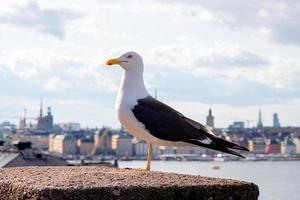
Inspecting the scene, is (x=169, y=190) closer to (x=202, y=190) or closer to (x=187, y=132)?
(x=202, y=190)

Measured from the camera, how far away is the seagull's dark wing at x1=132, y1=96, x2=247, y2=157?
20.9 feet

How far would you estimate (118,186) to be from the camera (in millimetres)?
4863

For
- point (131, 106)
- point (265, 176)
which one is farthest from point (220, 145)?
point (265, 176)

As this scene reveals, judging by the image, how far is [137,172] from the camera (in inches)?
227

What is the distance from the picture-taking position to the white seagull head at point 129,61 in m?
6.54

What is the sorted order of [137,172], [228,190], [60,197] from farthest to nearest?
[137,172], [228,190], [60,197]

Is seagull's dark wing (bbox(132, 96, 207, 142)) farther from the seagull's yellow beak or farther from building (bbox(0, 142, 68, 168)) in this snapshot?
building (bbox(0, 142, 68, 168))

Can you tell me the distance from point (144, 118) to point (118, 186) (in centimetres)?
163

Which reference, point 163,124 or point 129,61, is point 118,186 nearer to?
point 163,124

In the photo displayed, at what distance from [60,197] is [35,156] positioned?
3153 cm

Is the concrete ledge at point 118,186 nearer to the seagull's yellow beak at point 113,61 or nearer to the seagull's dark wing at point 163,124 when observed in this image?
the seagull's dark wing at point 163,124

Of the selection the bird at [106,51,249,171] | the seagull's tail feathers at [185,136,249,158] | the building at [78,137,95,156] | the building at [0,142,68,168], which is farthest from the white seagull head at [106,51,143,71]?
the building at [78,137,95,156]

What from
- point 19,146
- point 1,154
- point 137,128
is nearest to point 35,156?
point 1,154

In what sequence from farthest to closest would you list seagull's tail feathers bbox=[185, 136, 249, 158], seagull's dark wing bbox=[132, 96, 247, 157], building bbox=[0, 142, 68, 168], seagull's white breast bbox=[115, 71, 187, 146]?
1. building bbox=[0, 142, 68, 168]
2. seagull's white breast bbox=[115, 71, 187, 146]
3. seagull's dark wing bbox=[132, 96, 247, 157]
4. seagull's tail feathers bbox=[185, 136, 249, 158]
